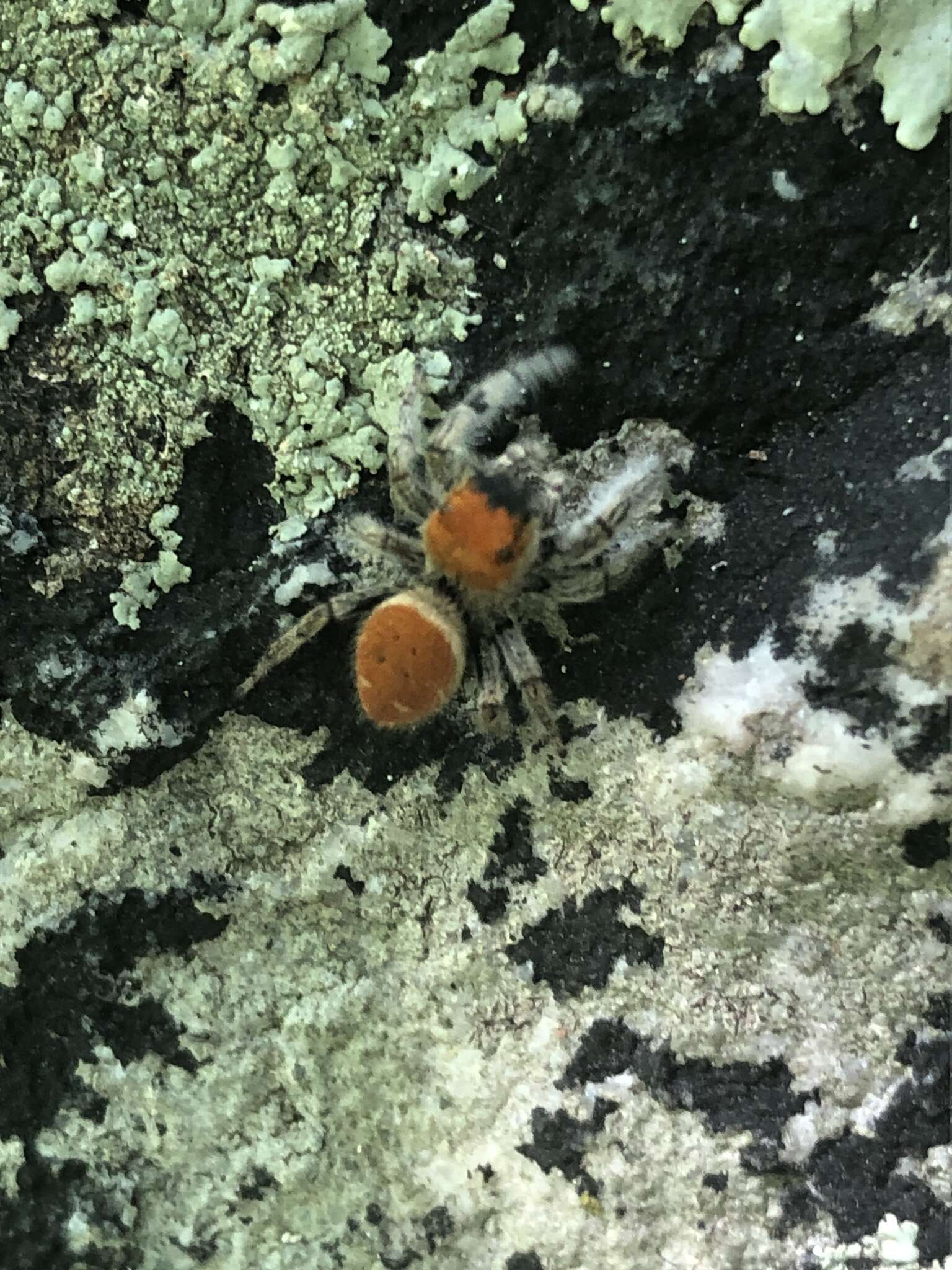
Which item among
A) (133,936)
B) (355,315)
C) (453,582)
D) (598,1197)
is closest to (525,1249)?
(598,1197)

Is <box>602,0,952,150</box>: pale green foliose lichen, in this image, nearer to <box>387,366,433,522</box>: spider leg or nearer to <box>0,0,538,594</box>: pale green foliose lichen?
<box>0,0,538,594</box>: pale green foliose lichen

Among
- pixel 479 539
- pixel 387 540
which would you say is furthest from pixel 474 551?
pixel 387 540

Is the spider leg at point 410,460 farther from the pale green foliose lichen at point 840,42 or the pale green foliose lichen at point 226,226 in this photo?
the pale green foliose lichen at point 840,42

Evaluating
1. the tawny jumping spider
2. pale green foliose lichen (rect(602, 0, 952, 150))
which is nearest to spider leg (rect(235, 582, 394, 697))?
the tawny jumping spider

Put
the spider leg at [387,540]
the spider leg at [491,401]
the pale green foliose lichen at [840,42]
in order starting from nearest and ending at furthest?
the pale green foliose lichen at [840,42] → the spider leg at [491,401] → the spider leg at [387,540]

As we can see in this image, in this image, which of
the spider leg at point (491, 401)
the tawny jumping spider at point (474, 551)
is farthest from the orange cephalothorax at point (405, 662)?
the spider leg at point (491, 401)

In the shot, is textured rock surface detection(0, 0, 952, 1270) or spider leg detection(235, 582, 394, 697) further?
spider leg detection(235, 582, 394, 697)
